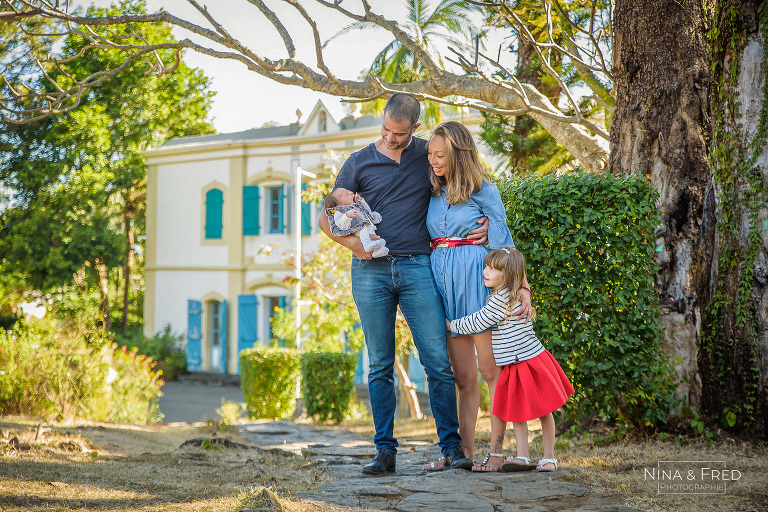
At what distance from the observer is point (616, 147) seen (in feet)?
17.0

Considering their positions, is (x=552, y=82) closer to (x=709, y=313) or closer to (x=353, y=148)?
(x=709, y=313)

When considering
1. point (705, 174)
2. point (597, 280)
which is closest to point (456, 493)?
point (597, 280)

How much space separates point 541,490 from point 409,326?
1.04 meters

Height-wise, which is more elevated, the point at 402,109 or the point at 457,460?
the point at 402,109

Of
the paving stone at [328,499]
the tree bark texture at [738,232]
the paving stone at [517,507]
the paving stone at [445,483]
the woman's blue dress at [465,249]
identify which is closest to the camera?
the paving stone at [517,507]

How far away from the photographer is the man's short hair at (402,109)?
3.51 meters

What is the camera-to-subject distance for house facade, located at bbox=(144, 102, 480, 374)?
719 inches

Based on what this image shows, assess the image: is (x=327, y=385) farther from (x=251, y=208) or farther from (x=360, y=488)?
(x=251, y=208)

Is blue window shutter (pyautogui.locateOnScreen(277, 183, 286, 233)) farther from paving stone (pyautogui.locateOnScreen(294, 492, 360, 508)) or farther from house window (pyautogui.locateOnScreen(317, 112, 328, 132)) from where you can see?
paving stone (pyautogui.locateOnScreen(294, 492, 360, 508))

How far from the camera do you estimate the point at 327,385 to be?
908 centimetres

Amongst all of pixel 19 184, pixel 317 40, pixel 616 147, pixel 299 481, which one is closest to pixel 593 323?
pixel 616 147

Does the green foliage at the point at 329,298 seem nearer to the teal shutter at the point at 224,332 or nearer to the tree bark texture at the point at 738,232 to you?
the tree bark texture at the point at 738,232

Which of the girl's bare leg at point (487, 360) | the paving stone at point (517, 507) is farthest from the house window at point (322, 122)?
the paving stone at point (517, 507)

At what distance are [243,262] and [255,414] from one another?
30.3 ft
